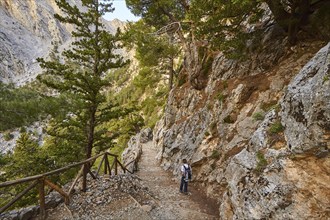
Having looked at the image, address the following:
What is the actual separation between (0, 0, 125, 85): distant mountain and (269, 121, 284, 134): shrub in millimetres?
105595

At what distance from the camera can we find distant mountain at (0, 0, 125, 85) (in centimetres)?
10188

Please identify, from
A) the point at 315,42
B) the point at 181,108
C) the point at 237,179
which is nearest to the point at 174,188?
the point at 237,179

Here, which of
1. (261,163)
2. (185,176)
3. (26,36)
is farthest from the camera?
(26,36)

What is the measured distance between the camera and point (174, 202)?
903cm

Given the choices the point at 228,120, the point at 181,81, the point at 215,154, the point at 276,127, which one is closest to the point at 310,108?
the point at 276,127

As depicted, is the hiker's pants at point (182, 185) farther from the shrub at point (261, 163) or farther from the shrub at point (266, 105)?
the shrub at point (261, 163)

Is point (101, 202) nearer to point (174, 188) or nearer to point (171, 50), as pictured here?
point (174, 188)

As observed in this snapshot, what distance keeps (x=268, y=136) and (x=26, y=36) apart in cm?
14490

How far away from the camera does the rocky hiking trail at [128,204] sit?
7.13m

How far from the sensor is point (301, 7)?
842cm

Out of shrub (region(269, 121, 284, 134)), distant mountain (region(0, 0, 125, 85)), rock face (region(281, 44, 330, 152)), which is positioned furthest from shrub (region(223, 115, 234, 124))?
distant mountain (region(0, 0, 125, 85))

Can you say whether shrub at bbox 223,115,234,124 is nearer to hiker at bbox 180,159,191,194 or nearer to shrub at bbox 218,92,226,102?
shrub at bbox 218,92,226,102

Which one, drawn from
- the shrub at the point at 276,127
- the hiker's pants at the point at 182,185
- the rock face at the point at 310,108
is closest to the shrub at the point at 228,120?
the hiker's pants at the point at 182,185

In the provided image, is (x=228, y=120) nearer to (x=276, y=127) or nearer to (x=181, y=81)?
(x=276, y=127)
